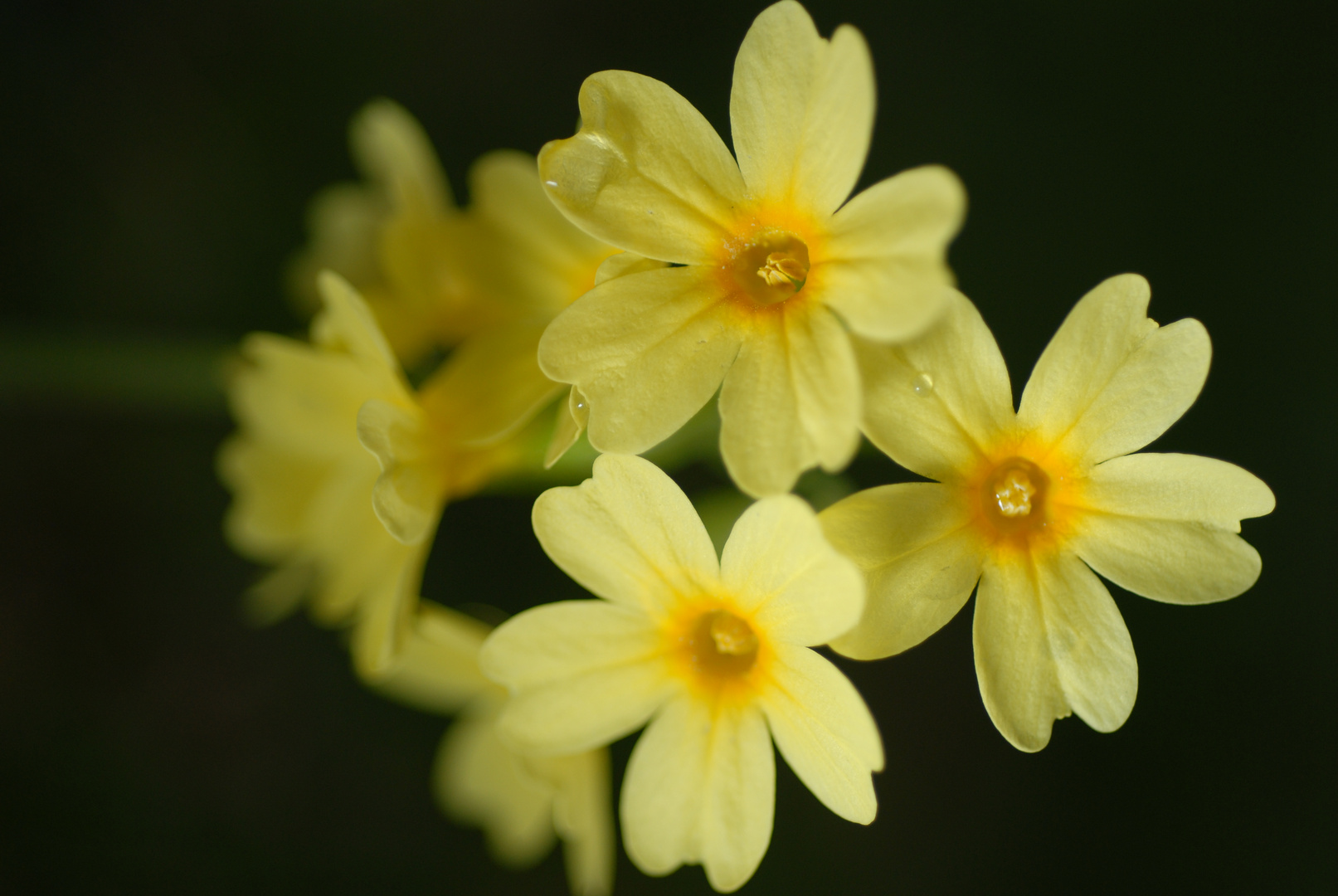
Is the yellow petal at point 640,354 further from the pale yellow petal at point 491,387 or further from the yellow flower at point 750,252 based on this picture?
the pale yellow petal at point 491,387

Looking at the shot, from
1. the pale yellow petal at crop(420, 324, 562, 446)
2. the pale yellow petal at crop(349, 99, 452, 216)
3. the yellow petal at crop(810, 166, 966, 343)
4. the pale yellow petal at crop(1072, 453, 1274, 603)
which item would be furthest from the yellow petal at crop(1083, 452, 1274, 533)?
the pale yellow petal at crop(349, 99, 452, 216)

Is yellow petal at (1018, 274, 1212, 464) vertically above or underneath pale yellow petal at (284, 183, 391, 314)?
underneath

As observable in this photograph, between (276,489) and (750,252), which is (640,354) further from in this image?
(276,489)

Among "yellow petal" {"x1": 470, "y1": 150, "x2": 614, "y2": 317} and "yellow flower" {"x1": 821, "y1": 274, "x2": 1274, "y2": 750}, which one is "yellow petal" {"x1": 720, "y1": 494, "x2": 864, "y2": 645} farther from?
"yellow petal" {"x1": 470, "y1": 150, "x2": 614, "y2": 317}

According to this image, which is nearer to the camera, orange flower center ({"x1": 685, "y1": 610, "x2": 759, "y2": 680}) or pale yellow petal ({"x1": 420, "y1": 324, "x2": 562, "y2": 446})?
orange flower center ({"x1": 685, "y1": 610, "x2": 759, "y2": 680})

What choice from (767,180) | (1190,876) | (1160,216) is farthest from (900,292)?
(1190,876)

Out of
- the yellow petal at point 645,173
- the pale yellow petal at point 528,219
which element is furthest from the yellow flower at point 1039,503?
the pale yellow petal at point 528,219
